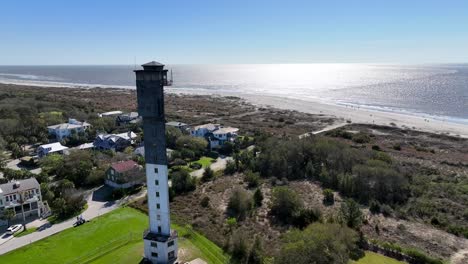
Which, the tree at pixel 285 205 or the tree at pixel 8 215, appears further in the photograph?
the tree at pixel 285 205

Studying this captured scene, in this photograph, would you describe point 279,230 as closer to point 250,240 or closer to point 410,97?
point 250,240

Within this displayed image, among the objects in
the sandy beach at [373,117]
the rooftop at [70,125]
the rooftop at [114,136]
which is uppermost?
the rooftop at [70,125]

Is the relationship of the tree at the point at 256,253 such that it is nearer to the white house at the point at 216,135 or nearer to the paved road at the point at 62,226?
the paved road at the point at 62,226

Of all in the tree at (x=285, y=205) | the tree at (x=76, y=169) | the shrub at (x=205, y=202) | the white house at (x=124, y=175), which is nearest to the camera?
A: the tree at (x=285, y=205)

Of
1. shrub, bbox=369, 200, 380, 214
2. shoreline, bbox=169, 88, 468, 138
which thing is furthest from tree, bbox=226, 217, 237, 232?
shoreline, bbox=169, 88, 468, 138

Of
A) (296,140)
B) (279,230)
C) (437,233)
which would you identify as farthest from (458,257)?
(296,140)

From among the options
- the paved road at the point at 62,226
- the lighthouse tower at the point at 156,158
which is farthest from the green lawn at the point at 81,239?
the lighthouse tower at the point at 156,158

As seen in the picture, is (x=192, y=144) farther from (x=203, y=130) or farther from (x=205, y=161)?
(x=203, y=130)
